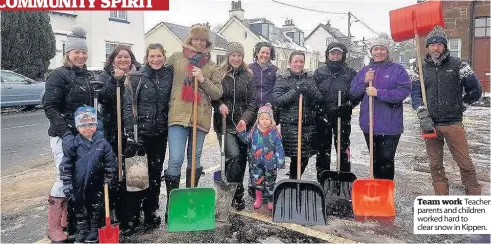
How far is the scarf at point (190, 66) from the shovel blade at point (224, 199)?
937mm

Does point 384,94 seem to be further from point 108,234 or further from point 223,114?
point 108,234

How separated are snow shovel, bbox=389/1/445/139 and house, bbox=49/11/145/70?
15.2 metres

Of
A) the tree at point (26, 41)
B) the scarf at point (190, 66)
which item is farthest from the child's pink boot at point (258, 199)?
the tree at point (26, 41)

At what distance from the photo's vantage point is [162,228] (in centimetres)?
382

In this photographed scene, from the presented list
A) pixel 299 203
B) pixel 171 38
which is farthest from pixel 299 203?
pixel 171 38

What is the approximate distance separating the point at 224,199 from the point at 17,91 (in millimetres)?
11876

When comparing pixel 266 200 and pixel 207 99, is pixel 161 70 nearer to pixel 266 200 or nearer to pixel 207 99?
pixel 207 99

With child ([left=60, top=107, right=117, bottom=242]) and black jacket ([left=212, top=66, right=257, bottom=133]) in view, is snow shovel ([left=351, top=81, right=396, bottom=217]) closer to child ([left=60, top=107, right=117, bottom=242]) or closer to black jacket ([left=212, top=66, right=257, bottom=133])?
black jacket ([left=212, top=66, right=257, bottom=133])

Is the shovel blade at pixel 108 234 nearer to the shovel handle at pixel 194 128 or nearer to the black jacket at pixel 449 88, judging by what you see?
the shovel handle at pixel 194 128

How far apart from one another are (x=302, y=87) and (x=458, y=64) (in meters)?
1.64

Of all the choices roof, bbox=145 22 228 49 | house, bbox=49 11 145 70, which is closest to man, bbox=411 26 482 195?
house, bbox=49 11 145 70

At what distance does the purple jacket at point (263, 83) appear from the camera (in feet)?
14.9

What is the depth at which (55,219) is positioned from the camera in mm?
3492

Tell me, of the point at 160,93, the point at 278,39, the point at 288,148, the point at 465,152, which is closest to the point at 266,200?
the point at 288,148
